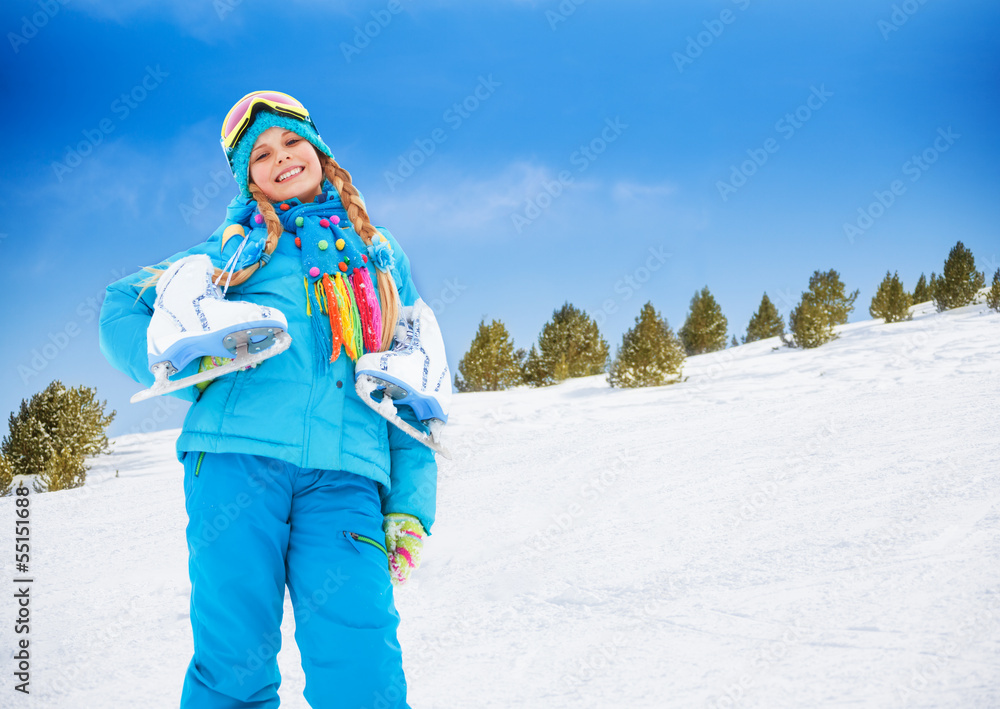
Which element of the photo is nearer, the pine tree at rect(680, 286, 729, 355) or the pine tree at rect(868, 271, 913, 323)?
the pine tree at rect(868, 271, 913, 323)

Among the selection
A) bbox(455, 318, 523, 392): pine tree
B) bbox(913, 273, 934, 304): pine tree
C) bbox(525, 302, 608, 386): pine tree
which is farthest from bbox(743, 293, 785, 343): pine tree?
bbox(455, 318, 523, 392): pine tree

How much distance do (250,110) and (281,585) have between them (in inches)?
55.4

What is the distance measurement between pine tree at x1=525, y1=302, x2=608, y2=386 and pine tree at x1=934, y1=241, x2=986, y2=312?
27.8 feet

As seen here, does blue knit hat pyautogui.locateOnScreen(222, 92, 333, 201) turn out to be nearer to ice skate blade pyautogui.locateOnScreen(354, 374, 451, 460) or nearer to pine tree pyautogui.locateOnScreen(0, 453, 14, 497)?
ice skate blade pyautogui.locateOnScreen(354, 374, 451, 460)

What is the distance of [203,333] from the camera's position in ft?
5.19

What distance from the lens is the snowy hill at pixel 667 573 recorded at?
2.44 meters

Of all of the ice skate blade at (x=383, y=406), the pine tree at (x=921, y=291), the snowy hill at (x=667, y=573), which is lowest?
the snowy hill at (x=667, y=573)

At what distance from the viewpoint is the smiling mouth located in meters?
2.05

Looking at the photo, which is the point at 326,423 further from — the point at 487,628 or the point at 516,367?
the point at 516,367

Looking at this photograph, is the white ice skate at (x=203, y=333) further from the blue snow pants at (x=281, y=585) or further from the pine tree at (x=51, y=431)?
the pine tree at (x=51, y=431)

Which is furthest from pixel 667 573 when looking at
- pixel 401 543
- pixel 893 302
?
pixel 893 302

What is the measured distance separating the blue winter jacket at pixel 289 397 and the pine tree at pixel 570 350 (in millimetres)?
13779

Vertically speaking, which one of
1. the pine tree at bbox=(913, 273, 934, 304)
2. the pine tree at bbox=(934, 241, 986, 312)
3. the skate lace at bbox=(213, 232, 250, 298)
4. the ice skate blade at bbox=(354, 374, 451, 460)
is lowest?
the ice skate blade at bbox=(354, 374, 451, 460)

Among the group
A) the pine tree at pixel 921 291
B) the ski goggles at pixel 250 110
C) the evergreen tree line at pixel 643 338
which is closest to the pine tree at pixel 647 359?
the evergreen tree line at pixel 643 338
